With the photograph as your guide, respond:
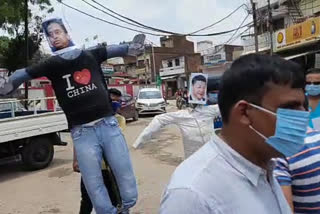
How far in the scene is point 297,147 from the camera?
4.18 feet

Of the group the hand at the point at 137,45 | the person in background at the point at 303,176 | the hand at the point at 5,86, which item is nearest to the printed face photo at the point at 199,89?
the hand at the point at 137,45

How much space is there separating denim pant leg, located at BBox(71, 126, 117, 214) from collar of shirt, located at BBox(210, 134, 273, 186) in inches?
62.8

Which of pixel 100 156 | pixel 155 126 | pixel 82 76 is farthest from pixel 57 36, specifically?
pixel 155 126

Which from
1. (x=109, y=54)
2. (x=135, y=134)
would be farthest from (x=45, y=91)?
(x=109, y=54)

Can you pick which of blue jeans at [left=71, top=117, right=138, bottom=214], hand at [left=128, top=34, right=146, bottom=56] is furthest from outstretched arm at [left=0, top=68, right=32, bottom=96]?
hand at [left=128, top=34, right=146, bottom=56]

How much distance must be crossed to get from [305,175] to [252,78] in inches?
33.8

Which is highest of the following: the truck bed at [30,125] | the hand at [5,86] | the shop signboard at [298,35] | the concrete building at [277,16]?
the concrete building at [277,16]

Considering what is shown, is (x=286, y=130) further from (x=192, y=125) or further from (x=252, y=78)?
(x=192, y=125)

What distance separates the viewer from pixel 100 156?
108 inches

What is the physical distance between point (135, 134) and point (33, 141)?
→ 536 cm

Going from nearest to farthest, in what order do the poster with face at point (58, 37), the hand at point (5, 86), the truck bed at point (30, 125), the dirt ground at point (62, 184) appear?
the hand at point (5, 86)
the poster with face at point (58, 37)
the dirt ground at point (62, 184)
the truck bed at point (30, 125)

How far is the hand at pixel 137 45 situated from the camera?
2.98 m

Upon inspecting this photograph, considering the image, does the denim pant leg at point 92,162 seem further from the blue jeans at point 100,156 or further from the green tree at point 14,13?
the green tree at point 14,13

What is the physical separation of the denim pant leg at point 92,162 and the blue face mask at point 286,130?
65.7 inches
